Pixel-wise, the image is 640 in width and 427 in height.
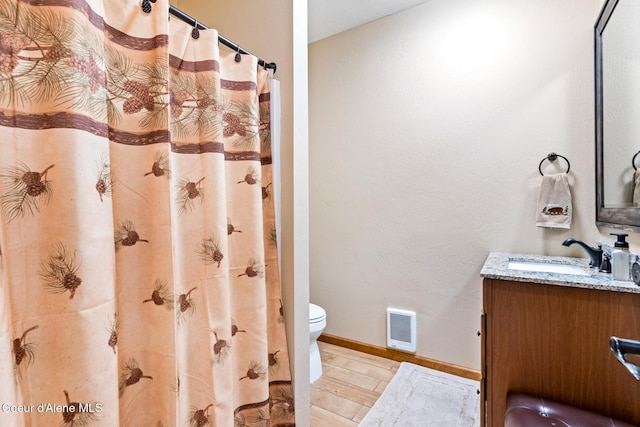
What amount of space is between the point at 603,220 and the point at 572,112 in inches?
27.0

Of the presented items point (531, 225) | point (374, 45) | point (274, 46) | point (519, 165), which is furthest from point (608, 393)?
point (374, 45)

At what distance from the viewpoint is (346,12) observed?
2.28m

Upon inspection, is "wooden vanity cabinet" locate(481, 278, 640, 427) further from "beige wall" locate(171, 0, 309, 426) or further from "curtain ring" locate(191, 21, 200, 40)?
"curtain ring" locate(191, 21, 200, 40)

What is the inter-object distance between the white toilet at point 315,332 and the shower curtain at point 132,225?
642mm

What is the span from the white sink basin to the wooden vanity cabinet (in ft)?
1.00

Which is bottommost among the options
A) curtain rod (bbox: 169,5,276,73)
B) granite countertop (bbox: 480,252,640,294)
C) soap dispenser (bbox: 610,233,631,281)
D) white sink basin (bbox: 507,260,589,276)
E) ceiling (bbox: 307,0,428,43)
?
white sink basin (bbox: 507,260,589,276)

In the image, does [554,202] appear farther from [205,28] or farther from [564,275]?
[205,28]

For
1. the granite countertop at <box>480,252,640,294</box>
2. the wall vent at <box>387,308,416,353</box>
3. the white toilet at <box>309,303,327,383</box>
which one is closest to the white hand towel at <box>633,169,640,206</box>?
the granite countertop at <box>480,252,640,294</box>

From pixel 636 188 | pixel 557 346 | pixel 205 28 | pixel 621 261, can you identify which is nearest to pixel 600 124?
pixel 636 188

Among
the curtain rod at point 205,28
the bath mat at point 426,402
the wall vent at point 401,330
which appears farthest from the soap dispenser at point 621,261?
the curtain rod at point 205,28

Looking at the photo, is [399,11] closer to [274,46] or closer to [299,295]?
[274,46]

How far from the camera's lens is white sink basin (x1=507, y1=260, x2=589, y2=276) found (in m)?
1.56

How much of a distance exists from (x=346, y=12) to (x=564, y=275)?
7.21 ft

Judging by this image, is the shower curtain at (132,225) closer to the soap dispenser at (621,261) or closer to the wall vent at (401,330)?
the wall vent at (401,330)
